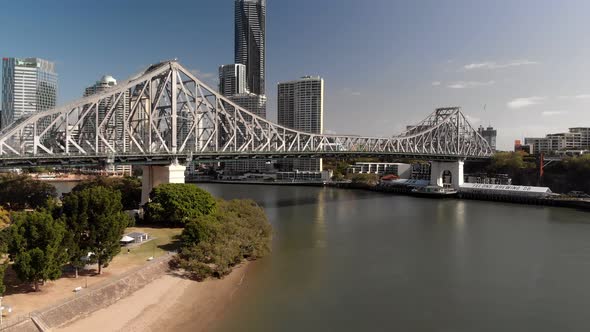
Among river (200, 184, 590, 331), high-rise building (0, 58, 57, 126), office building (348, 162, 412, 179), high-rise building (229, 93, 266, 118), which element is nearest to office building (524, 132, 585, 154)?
office building (348, 162, 412, 179)

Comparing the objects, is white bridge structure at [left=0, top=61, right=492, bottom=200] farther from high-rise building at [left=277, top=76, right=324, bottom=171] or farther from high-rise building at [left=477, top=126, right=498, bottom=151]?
high-rise building at [left=477, top=126, right=498, bottom=151]

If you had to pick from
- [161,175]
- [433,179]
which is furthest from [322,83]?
[161,175]

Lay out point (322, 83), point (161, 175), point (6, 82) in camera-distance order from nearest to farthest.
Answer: point (161, 175), point (322, 83), point (6, 82)

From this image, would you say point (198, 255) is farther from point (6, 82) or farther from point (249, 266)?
point (6, 82)

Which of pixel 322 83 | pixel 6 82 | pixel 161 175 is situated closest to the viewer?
pixel 161 175

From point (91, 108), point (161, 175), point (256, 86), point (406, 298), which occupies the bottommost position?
point (406, 298)

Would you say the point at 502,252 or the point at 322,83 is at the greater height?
the point at 322,83
